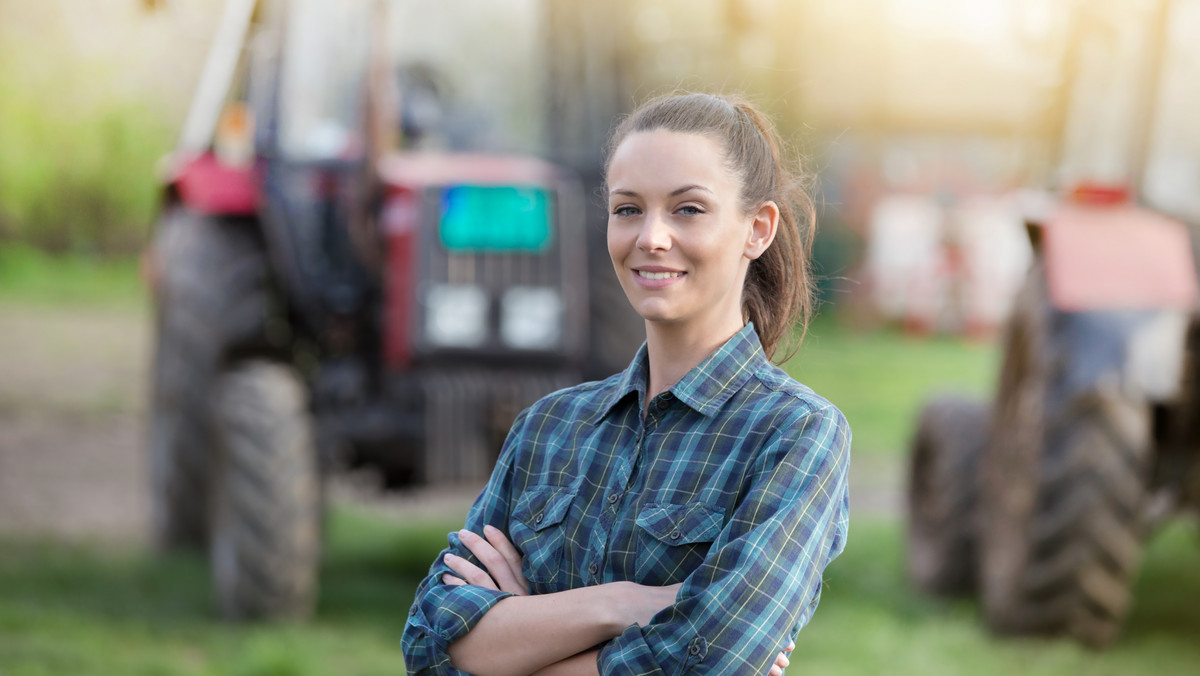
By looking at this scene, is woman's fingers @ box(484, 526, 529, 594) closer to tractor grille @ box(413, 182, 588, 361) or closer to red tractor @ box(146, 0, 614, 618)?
red tractor @ box(146, 0, 614, 618)

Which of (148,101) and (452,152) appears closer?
(452,152)

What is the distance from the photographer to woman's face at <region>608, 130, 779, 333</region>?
1.54m

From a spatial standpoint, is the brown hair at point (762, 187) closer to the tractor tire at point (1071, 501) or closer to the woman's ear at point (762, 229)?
the woman's ear at point (762, 229)

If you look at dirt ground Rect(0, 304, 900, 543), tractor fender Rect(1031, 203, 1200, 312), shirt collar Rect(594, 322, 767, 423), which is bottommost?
dirt ground Rect(0, 304, 900, 543)

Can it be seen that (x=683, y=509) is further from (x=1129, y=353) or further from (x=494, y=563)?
(x=1129, y=353)

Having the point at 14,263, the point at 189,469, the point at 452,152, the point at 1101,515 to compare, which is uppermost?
the point at 452,152

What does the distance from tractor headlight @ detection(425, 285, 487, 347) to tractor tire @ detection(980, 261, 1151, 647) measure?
192 centimetres

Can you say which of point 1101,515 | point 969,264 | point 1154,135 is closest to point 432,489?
point 1101,515

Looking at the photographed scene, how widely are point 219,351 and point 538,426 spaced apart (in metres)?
3.98

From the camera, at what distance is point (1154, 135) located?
4672 millimetres

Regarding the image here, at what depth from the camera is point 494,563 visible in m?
1.65

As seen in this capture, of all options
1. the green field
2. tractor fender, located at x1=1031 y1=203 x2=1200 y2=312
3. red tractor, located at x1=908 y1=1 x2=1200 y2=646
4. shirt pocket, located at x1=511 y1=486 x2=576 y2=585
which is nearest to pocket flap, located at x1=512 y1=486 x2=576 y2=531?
shirt pocket, located at x1=511 y1=486 x2=576 y2=585

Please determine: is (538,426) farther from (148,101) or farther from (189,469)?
(148,101)

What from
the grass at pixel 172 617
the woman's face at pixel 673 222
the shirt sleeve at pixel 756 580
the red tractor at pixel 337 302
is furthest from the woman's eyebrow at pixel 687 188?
the red tractor at pixel 337 302
